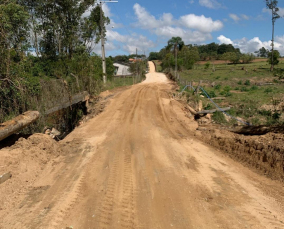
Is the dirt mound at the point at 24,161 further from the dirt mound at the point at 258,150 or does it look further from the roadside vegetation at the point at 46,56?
the dirt mound at the point at 258,150

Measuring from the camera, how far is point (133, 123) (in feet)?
34.3

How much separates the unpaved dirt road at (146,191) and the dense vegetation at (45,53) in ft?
9.79

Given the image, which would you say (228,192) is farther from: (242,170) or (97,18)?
(97,18)

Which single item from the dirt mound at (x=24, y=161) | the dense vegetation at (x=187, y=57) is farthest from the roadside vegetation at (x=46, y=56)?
the dense vegetation at (x=187, y=57)

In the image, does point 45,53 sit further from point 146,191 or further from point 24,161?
point 146,191

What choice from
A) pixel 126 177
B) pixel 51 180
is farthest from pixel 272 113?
pixel 51 180

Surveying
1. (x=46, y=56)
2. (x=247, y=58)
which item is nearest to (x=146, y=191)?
(x=46, y=56)

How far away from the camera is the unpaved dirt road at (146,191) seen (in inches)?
163

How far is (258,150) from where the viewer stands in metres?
6.76

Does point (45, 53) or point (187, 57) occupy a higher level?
point (187, 57)

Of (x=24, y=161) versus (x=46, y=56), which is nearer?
(x=24, y=161)

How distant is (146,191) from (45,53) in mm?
25046

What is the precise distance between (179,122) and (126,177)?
19.4 feet

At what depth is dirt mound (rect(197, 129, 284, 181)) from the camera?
6.08m
